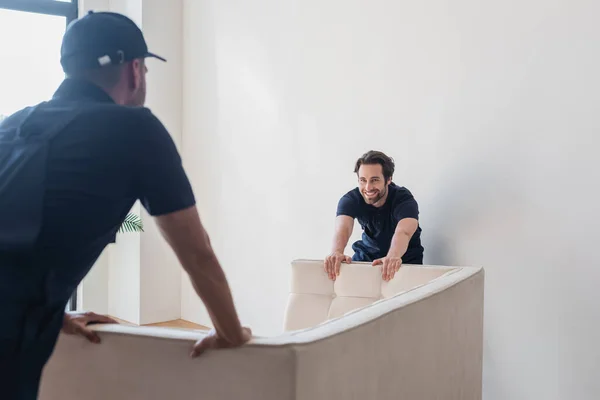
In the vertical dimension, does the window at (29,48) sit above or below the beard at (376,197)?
above

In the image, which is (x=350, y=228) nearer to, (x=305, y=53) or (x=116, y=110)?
(x=305, y=53)

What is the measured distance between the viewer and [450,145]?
311 centimetres

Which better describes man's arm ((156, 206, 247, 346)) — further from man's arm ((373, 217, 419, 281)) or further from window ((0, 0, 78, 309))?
window ((0, 0, 78, 309))

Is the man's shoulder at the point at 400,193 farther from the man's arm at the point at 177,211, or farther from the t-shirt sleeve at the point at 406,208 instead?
the man's arm at the point at 177,211

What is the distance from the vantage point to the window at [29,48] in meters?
5.12

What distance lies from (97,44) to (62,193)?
328mm

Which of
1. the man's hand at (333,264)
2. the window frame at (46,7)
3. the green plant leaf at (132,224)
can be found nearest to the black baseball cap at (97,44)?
the man's hand at (333,264)

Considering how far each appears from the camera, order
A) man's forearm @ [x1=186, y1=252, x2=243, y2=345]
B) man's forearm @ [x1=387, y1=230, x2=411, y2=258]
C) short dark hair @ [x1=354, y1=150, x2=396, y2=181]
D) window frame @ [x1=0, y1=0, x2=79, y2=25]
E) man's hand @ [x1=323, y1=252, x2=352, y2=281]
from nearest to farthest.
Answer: man's forearm @ [x1=186, y1=252, x2=243, y2=345]
man's hand @ [x1=323, y1=252, x2=352, y2=281]
man's forearm @ [x1=387, y1=230, x2=411, y2=258]
short dark hair @ [x1=354, y1=150, x2=396, y2=181]
window frame @ [x1=0, y1=0, x2=79, y2=25]

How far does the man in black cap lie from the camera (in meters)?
1.12

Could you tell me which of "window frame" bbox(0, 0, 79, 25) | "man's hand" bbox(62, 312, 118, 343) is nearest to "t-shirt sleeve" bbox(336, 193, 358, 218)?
"man's hand" bbox(62, 312, 118, 343)

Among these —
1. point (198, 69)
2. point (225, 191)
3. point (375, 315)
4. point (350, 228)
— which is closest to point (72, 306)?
point (225, 191)

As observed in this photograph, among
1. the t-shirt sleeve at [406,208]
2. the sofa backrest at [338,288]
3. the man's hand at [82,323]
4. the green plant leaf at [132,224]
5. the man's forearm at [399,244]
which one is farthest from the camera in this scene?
the green plant leaf at [132,224]

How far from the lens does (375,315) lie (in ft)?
5.21

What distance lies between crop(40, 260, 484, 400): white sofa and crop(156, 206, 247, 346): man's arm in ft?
0.20
